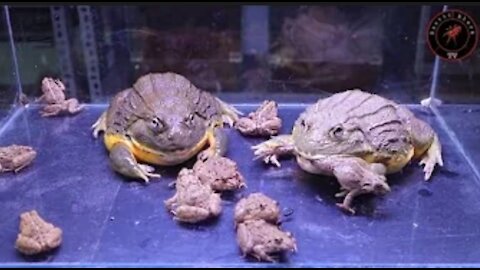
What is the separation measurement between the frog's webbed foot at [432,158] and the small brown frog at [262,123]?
428 mm

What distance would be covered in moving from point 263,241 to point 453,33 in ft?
1.68

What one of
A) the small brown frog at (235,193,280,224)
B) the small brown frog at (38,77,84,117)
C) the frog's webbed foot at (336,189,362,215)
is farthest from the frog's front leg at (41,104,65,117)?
the frog's webbed foot at (336,189,362,215)

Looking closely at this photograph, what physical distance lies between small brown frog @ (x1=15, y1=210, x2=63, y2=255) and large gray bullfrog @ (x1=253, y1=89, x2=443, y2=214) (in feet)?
1.98

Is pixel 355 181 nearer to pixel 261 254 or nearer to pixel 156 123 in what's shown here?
pixel 261 254

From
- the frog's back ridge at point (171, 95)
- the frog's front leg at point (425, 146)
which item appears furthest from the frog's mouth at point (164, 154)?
the frog's front leg at point (425, 146)

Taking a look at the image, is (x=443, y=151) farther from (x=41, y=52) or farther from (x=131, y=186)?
(x=41, y=52)

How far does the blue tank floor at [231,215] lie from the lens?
45.4 inches

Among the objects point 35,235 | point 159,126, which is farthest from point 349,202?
point 35,235

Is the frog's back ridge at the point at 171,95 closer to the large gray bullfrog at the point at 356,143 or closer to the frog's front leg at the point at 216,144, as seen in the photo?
the frog's front leg at the point at 216,144

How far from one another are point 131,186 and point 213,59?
0.67 m

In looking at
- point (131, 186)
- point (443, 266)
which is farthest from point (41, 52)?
point (443, 266)

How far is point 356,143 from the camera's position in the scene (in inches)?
55.8

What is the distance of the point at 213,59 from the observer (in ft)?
6.47

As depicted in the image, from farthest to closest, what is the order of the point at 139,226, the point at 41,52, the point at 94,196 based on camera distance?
the point at 41,52
the point at 94,196
the point at 139,226
